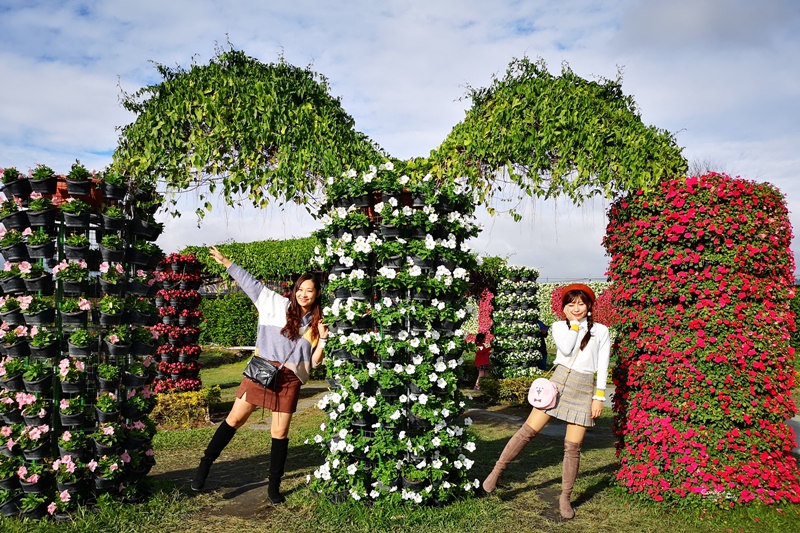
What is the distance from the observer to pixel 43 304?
414 centimetres

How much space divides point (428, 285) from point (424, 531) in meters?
1.86

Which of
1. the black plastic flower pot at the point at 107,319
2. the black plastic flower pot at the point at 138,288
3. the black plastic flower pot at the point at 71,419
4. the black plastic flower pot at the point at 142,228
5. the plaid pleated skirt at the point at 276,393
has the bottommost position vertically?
the black plastic flower pot at the point at 71,419

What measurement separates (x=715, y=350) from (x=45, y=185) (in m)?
5.65

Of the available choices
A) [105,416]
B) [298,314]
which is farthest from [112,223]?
[298,314]

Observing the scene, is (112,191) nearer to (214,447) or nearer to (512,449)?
(214,447)

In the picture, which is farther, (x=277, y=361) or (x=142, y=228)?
(x=277, y=361)

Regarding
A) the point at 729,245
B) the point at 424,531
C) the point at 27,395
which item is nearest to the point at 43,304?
the point at 27,395

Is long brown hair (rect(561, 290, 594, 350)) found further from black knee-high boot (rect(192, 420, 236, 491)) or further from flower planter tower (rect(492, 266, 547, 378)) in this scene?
flower planter tower (rect(492, 266, 547, 378))

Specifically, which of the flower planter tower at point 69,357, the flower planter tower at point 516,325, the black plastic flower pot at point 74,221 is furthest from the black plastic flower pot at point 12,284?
the flower planter tower at point 516,325

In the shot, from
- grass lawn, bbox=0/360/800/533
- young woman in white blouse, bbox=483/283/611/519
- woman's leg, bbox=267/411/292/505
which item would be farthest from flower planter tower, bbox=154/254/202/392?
young woman in white blouse, bbox=483/283/611/519

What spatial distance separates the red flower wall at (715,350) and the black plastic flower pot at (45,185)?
200 inches

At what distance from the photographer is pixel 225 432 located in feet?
15.5

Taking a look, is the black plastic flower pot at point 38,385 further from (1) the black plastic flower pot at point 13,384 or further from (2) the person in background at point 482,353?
(2) the person in background at point 482,353

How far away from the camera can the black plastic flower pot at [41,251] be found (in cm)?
414
